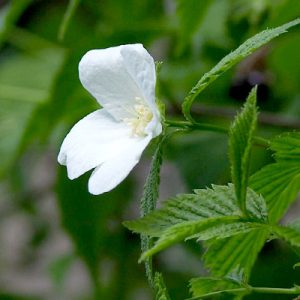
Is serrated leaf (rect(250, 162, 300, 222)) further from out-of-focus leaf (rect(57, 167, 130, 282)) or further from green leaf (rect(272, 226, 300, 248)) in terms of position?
out-of-focus leaf (rect(57, 167, 130, 282))

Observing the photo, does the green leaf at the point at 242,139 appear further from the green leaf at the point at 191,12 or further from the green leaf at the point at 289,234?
the green leaf at the point at 191,12

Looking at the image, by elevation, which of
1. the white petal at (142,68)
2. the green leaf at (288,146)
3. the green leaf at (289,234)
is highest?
the white petal at (142,68)

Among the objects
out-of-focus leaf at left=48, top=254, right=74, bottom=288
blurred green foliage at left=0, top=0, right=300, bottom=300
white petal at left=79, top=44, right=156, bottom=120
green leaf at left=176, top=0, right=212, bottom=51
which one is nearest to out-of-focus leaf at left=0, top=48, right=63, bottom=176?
blurred green foliage at left=0, top=0, right=300, bottom=300

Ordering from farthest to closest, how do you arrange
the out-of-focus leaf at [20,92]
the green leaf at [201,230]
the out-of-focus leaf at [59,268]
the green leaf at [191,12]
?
the out-of-focus leaf at [59,268] → the out-of-focus leaf at [20,92] → the green leaf at [191,12] → the green leaf at [201,230]

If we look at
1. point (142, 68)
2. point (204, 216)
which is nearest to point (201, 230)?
point (204, 216)

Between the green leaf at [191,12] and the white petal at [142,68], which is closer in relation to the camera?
the white petal at [142,68]

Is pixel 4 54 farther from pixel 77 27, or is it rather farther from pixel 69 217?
pixel 69 217

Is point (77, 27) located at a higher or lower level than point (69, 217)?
higher

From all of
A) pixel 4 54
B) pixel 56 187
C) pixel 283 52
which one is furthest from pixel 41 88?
pixel 4 54

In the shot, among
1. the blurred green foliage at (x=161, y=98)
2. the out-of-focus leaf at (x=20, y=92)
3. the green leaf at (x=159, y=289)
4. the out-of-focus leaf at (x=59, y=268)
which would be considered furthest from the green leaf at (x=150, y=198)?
the out-of-focus leaf at (x=59, y=268)
